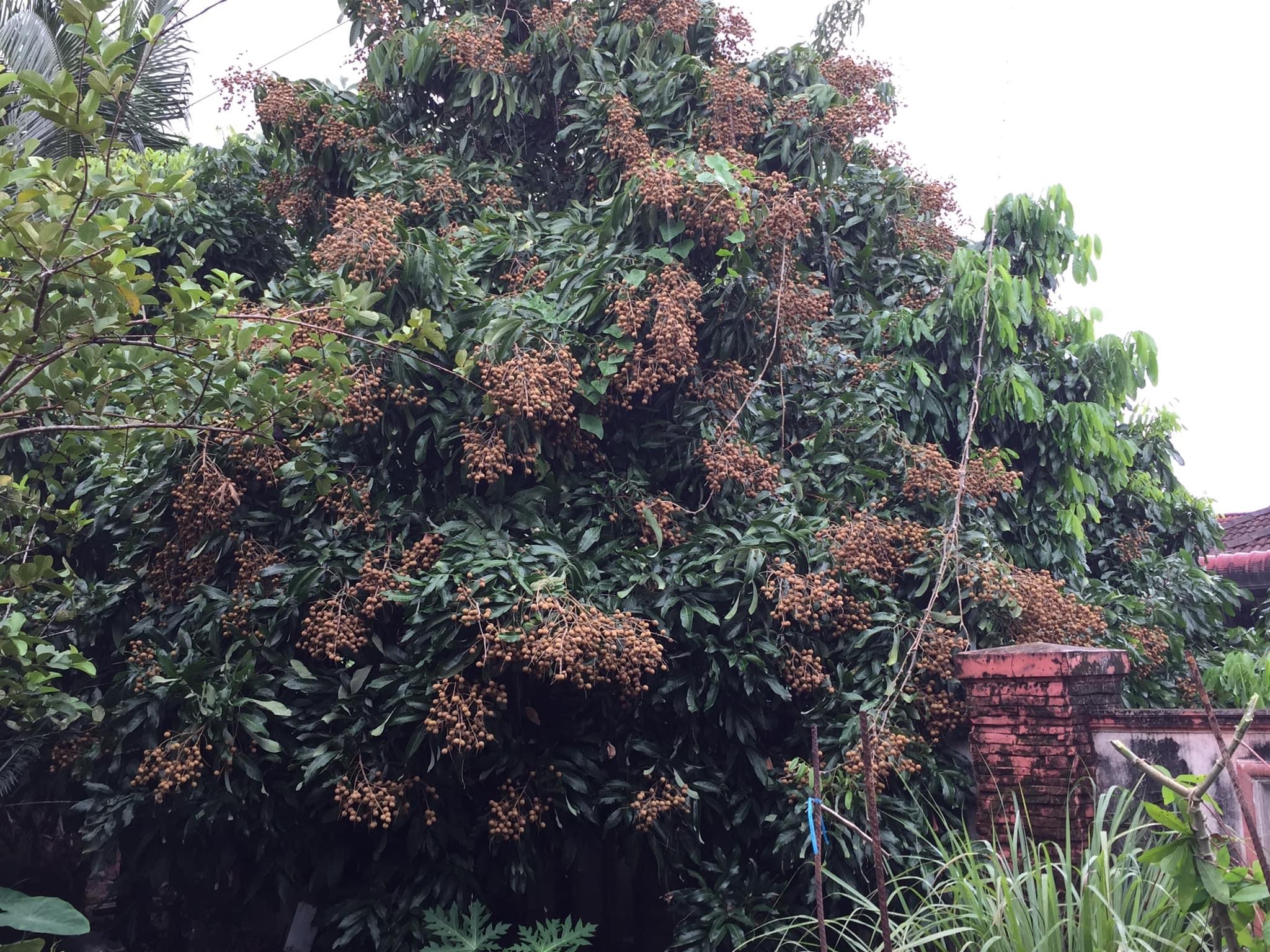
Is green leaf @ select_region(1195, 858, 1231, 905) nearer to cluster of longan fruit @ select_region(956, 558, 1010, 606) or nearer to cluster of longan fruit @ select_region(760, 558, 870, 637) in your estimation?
cluster of longan fruit @ select_region(760, 558, 870, 637)

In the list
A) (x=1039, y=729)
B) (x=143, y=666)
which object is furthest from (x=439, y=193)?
(x=1039, y=729)

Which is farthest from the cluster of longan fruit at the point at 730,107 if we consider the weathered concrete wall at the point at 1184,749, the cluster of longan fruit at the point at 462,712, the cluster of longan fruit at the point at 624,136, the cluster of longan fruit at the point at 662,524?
the weathered concrete wall at the point at 1184,749

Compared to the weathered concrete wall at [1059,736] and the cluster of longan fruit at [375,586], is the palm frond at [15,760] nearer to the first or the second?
the cluster of longan fruit at [375,586]

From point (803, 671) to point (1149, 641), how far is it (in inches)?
71.9

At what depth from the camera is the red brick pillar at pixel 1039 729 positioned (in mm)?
3186

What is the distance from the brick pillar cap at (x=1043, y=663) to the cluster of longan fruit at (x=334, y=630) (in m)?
2.12

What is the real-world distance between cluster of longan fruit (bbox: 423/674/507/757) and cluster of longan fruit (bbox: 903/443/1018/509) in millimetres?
1945

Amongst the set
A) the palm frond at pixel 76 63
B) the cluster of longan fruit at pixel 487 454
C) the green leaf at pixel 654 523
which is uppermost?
the palm frond at pixel 76 63

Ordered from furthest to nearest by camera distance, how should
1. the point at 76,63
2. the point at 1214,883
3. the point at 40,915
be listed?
the point at 76,63
the point at 40,915
the point at 1214,883

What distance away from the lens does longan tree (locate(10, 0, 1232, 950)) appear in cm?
354

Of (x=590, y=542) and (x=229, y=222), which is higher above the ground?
(x=229, y=222)

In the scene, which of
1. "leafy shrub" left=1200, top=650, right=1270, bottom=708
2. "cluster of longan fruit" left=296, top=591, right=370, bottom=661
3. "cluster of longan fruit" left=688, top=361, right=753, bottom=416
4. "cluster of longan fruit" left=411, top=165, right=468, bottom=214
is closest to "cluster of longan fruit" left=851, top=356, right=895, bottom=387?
"cluster of longan fruit" left=688, top=361, right=753, bottom=416

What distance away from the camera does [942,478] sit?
424 cm

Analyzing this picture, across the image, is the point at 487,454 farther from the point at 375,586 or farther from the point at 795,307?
the point at 795,307
